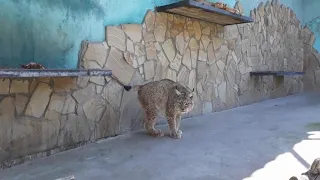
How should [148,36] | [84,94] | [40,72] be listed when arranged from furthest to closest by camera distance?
1. [148,36]
2. [84,94]
3. [40,72]

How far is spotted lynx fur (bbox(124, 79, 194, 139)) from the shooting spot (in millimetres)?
4051

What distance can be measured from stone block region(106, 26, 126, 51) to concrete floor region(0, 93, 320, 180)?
4.11 feet

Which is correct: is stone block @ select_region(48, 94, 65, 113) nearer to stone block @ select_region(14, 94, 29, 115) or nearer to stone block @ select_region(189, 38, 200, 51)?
stone block @ select_region(14, 94, 29, 115)

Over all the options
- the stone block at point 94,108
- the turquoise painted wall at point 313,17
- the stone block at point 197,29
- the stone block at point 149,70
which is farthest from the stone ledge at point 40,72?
the turquoise painted wall at point 313,17

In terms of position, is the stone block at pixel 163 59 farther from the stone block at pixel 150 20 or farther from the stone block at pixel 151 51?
the stone block at pixel 150 20

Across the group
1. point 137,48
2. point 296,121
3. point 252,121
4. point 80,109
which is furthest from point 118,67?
point 296,121

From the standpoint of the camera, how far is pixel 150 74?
4.92 m

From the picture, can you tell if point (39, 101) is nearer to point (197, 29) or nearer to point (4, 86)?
point (4, 86)

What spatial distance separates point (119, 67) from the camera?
437cm

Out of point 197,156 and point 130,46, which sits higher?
point 130,46

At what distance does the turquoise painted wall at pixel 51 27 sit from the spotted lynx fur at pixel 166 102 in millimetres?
984

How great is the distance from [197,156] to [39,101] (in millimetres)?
1808

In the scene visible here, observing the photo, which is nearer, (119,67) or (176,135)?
(176,135)

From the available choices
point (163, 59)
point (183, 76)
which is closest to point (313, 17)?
point (183, 76)
